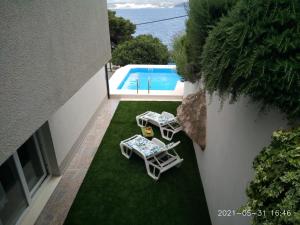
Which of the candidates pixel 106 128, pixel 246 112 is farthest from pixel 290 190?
pixel 106 128

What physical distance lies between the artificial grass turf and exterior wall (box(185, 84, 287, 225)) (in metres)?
0.70

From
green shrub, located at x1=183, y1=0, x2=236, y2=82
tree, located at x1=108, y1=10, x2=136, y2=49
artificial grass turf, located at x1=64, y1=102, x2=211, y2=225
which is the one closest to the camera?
green shrub, located at x1=183, y1=0, x2=236, y2=82

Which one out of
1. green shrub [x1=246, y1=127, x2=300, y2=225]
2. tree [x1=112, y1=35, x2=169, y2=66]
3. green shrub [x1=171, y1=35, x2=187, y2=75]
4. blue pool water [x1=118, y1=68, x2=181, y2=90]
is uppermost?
green shrub [x1=246, y1=127, x2=300, y2=225]

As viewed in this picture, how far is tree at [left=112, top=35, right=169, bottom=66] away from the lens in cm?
1919

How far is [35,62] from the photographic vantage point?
2.83 m

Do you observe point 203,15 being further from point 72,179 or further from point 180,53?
point 72,179

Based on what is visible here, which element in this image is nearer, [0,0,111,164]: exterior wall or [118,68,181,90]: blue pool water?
[0,0,111,164]: exterior wall

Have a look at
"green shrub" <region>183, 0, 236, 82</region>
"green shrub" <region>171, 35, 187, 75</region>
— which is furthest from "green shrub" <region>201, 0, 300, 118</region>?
"green shrub" <region>171, 35, 187, 75</region>

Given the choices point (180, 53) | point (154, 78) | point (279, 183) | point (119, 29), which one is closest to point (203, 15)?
point (279, 183)

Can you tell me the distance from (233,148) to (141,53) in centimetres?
1644

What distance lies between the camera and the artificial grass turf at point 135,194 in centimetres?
575

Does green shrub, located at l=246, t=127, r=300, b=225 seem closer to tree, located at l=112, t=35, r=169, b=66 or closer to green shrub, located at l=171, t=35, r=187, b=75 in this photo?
green shrub, located at l=171, t=35, r=187, b=75

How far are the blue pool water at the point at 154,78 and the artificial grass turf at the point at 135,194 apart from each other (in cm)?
846

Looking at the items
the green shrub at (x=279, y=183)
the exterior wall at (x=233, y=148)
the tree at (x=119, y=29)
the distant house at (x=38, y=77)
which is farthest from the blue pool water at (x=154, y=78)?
the green shrub at (x=279, y=183)
